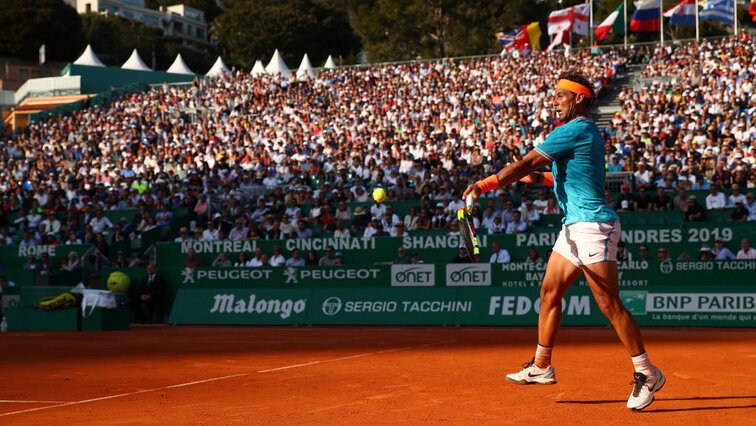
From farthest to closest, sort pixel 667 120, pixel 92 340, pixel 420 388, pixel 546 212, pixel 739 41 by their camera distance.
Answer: pixel 739 41 → pixel 667 120 → pixel 546 212 → pixel 92 340 → pixel 420 388

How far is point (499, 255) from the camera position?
18156mm

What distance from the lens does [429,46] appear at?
71875 mm

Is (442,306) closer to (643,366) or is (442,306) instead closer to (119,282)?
(119,282)

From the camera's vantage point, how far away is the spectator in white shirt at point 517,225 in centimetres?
1888

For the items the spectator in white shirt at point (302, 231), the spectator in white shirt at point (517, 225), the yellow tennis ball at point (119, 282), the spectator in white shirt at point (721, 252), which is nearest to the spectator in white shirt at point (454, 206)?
the spectator in white shirt at point (517, 225)

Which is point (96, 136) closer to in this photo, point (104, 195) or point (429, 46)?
point (104, 195)

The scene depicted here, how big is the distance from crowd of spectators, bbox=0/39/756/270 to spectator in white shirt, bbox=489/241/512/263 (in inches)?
42.7

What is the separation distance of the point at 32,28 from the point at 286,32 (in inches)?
920

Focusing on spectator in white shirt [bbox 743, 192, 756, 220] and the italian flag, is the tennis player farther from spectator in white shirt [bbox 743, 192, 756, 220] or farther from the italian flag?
the italian flag

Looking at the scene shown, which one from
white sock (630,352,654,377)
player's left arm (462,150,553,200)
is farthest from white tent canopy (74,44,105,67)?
white sock (630,352,654,377)

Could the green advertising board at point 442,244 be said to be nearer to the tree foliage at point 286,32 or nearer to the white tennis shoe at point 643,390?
the white tennis shoe at point 643,390

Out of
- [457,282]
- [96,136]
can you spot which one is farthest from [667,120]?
[96,136]

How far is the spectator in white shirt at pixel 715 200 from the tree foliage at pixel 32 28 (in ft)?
235

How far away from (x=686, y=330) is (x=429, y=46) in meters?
59.5
